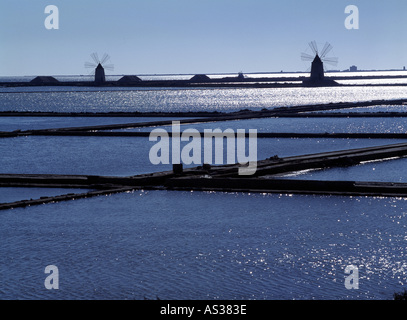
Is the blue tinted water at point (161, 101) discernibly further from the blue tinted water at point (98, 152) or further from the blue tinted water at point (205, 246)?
the blue tinted water at point (205, 246)

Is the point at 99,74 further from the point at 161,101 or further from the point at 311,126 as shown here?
the point at 311,126

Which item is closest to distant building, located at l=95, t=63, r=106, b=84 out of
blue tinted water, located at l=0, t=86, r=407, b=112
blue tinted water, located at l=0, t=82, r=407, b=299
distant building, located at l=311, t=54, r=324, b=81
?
blue tinted water, located at l=0, t=86, r=407, b=112

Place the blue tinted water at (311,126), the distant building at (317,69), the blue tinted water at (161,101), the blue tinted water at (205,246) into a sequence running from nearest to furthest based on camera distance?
1. the blue tinted water at (205,246)
2. the blue tinted water at (311,126)
3. the blue tinted water at (161,101)
4. the distant building at (317,69)

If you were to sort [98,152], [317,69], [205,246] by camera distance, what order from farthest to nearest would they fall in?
1. [317,69]
2. [98,152]
3. [205,246]

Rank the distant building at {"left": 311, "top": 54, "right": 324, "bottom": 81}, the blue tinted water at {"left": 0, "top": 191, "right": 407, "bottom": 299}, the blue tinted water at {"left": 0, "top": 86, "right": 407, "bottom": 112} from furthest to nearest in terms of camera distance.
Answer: the distant building at {"left": 311, "top": 54, "right": 324, "bottom": 81}, the blue tinted water at {"left": 0, "top": 86, "right": 407, "bottom": 112}, the blue tinted water at {"left": 0, "top": 191, "right": 407, "bottom": 299}

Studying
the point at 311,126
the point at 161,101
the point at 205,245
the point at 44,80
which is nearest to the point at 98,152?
the point at 205,245

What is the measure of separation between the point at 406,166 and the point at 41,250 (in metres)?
15.3

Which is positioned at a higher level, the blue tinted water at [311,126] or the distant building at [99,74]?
the distant building at [99,74]

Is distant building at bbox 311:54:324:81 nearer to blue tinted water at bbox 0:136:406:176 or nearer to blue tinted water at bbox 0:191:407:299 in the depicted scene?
blue tinted water at bbox 0:136:406:176

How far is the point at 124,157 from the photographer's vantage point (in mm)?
30969

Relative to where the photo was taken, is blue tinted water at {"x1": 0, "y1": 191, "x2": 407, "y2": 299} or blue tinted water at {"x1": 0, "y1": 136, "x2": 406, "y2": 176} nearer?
blue tinted water at {"x1": 0, "y1": 191, "x2": 407, "y2": 299}

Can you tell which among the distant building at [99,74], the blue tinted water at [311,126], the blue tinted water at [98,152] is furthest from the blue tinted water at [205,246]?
the distant building at [99,74]

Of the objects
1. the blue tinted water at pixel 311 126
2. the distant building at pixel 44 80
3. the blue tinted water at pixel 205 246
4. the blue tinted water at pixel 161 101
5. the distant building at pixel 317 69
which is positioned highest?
the distant building at pixel 317 69

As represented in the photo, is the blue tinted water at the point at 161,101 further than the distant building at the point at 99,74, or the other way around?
the distant building at the point at 99,74
